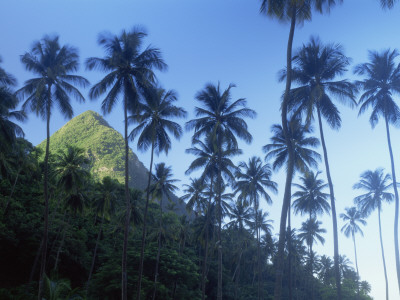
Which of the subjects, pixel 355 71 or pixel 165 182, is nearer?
pixel 355 71

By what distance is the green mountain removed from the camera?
354 ft

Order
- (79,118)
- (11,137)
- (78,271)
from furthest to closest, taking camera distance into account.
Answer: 1. (79,118)
2. (78,271)
3. (11,137)

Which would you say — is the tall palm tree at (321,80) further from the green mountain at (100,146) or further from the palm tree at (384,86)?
the green mountain at (100,146)

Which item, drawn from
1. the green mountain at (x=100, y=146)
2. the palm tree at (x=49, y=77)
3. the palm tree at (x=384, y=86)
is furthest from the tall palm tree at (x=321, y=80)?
the green mountain at (x=100, y=146)

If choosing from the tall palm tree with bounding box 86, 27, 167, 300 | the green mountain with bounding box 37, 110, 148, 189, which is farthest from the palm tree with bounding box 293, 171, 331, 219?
the green mountain with bounding box 37, 110, 148, 189

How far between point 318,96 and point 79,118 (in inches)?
5494

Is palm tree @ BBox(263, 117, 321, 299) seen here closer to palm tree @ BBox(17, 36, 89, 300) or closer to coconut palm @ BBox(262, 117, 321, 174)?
coconut palm @ BBox(262, 117, 321, 174)

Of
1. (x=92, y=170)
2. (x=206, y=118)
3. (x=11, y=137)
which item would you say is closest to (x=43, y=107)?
(x=11, y=137)

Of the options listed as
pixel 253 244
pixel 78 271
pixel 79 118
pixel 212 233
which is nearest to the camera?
pixel 78 271

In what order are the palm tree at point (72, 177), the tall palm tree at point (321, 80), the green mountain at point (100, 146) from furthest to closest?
the green mountain at point (100, 146) < the palm tree at point (72, 177) < the tall palm tree at point (321, 80)

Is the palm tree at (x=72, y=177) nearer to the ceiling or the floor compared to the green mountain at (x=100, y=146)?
nearer to the floor

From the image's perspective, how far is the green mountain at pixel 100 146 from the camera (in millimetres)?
107994

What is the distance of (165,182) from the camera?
41.6 metres

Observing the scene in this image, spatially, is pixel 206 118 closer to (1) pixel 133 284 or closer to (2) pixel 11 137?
(2) pixel 11 137
